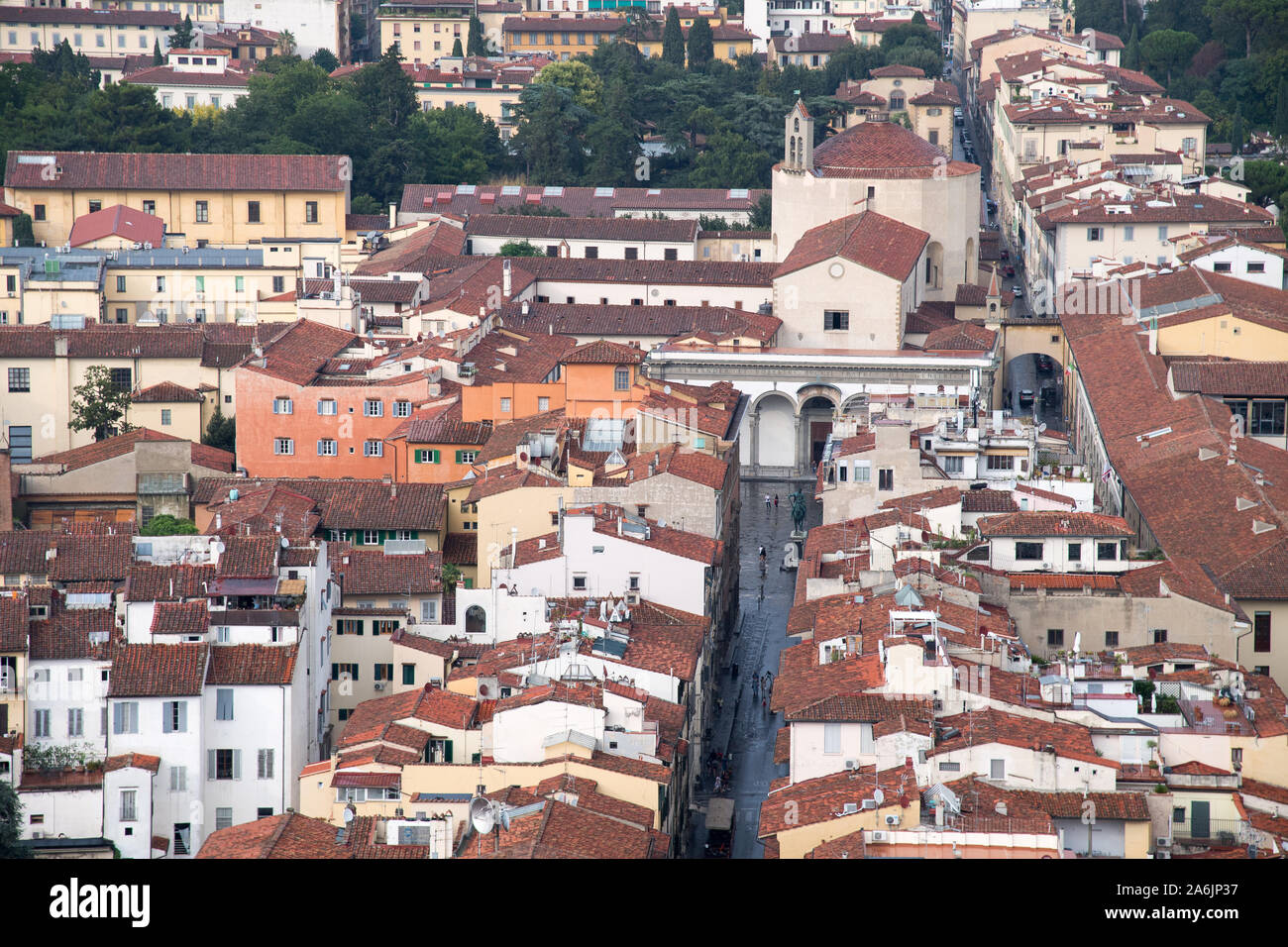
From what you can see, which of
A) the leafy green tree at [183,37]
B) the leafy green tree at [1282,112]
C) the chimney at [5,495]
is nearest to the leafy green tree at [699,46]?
the leafy green tree at [183,37]

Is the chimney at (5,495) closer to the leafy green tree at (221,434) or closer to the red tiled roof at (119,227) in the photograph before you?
the leafy green tree at (221,434)

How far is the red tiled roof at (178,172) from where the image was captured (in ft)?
210

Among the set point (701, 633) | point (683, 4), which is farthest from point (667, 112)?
point (701, 633)

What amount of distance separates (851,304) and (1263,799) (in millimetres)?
30198

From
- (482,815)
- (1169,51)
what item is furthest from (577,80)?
(482,815)

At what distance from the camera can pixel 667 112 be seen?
7900 centimetres

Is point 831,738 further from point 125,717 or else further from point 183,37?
point 183,37

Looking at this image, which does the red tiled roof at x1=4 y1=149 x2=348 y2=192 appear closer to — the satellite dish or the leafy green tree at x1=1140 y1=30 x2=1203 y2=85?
the leafy green tree at x1=1140 y1=30 x2=1203 y2=85

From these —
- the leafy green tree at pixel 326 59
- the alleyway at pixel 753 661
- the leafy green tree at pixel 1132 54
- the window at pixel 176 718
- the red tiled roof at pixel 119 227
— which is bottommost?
the alleyway at pixel 753 661

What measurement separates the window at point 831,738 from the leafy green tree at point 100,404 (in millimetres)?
24763

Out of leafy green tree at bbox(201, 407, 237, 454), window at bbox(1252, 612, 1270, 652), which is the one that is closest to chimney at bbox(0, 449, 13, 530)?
leafy green tree at bbox(201, 407, 237, 454)

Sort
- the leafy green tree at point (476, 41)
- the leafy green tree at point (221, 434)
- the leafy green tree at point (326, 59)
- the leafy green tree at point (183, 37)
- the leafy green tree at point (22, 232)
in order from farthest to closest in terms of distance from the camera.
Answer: the leafy green tree at point (326, 59)
the leafy green tree at point (476, 41)
the leafy green tree at point (183, 37)
the leafy green tree at point (22, 232)
the leafy green tree at point (221, 434)
